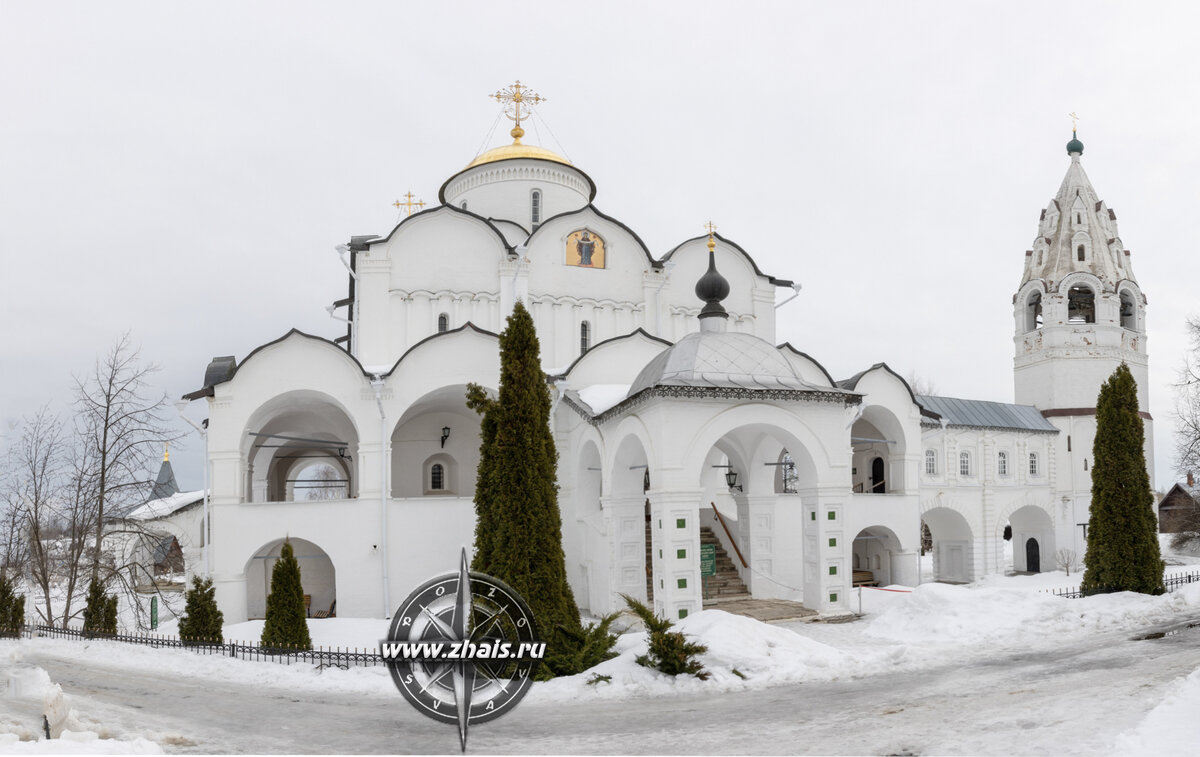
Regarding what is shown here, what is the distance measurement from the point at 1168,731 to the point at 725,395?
7.48 m

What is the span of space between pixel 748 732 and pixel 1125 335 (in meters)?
28.0

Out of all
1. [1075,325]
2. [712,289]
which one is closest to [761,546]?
[712,289]

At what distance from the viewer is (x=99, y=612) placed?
14719 mm

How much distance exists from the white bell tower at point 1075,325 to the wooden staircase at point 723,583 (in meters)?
14.8

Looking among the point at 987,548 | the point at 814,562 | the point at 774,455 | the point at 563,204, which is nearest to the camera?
the point at 814,562

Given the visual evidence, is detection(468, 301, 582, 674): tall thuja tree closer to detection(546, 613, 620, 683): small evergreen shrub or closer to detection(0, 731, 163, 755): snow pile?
detection(546, 613, 620, 683): small evergreen shrub

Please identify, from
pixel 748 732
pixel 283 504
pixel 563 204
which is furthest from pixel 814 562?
pixel 563 204

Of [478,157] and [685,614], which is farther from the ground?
[478,157]

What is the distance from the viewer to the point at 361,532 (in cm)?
1716

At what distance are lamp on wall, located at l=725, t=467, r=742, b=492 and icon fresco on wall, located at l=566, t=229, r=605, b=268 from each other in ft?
19.2

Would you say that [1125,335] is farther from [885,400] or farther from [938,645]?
[938,645]

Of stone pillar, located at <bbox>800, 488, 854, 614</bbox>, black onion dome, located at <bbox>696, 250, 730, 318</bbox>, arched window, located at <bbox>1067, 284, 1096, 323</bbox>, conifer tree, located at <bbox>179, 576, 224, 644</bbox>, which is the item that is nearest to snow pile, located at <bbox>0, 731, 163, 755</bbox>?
conifer tree, located at <bbox>179, 576, 224, 644</bbox>

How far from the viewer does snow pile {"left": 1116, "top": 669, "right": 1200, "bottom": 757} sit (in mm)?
6301

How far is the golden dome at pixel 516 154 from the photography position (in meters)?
23.3
